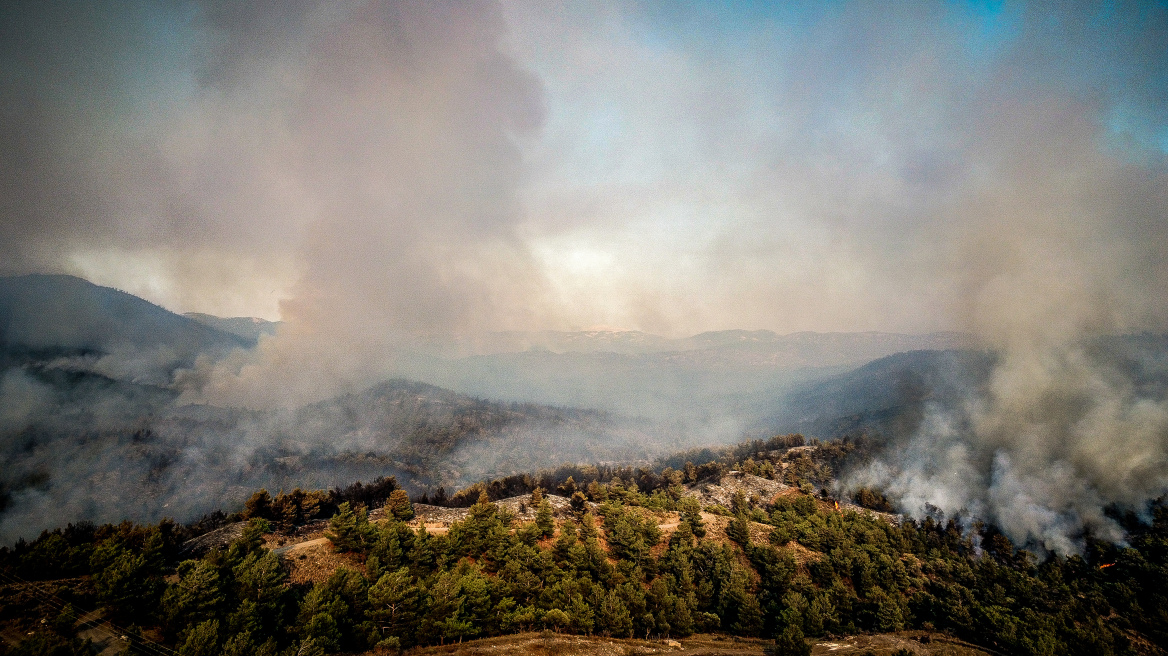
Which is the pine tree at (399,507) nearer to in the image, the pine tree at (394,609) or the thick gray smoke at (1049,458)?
the pine tree at (394,609)

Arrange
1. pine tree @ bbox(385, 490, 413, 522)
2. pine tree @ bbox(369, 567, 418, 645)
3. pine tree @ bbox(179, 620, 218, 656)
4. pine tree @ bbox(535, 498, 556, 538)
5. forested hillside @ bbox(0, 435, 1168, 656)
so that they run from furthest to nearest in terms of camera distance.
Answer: pine tree @ bbox(385, 490, 413, 522)
pine tree @ bbox(535, 498, 556, 538)
pine tree @ bbox(369, 567, 418, 645)
forested hillside @ bbox(0, 435, 1168, 656)
pine tree @ bbox(179, 620, 218, 656)

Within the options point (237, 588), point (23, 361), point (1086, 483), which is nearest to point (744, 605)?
point (237, 588)

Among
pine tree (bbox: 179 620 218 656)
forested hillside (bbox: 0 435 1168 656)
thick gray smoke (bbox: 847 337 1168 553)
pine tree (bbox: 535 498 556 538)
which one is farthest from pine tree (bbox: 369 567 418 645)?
thick gray smoke (bbox: 847 337 1168 553)

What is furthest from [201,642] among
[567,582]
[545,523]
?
[545,523]

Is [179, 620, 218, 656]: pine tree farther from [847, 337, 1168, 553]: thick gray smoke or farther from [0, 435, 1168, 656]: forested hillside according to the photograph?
[847, 337, 1168, 553]: thick gray smoke

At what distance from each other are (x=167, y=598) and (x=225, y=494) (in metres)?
166

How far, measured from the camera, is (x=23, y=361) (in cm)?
18412

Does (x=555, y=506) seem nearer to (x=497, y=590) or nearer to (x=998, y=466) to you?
(x=497, y=590)

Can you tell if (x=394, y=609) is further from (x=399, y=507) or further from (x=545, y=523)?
(x=399, y=507)

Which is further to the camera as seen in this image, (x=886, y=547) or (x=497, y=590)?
(x=886, y=547)

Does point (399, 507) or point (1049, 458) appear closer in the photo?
point (399, 507)

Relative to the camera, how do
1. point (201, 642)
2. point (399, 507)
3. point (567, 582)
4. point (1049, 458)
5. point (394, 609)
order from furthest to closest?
point (1049, 458) < point (399, 507) < point (567, 582) < point (394, 609) < point (201, 642)

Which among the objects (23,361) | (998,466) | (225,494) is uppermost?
(23,361)

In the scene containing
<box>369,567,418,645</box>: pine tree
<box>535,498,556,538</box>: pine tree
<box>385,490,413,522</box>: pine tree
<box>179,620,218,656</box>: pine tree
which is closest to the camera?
<box>179,620,218,656</box>: pine tree
